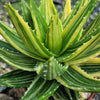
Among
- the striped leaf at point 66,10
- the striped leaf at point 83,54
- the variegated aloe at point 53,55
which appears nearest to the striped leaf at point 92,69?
the variegated aloe at point 53,55

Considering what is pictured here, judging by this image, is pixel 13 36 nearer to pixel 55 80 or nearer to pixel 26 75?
pixel 26 75

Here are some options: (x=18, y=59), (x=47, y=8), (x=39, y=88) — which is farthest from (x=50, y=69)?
(x=47, y=8)

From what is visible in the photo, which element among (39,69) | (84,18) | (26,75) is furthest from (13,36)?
(84,18)

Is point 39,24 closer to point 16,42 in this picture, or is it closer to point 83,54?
point 16,42

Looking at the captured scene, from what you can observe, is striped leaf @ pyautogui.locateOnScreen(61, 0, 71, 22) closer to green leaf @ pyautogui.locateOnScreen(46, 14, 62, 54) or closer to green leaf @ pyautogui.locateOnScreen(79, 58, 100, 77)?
green leaf @ pyautogui.locateOnScreen(46, 14, 62, 54)

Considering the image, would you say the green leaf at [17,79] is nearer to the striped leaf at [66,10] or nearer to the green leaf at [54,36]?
the green leaf at [54,36]

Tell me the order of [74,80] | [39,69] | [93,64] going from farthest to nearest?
[93,64]
[74,80]
[39,69]

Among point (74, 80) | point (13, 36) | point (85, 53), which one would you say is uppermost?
point (13, 36)

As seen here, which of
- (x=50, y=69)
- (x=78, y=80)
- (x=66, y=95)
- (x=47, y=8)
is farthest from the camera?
(x=47, y=8)
